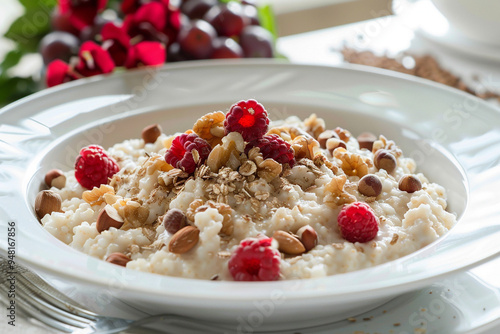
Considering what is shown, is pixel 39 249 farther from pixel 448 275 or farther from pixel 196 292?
pixel 448 275

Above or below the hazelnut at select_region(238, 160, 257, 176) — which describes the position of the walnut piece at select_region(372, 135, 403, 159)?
below

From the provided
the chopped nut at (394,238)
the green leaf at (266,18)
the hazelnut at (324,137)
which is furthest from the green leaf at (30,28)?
the chopped nut at (394,238)

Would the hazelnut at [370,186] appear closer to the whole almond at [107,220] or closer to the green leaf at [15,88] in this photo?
the whole almond at [107,220]

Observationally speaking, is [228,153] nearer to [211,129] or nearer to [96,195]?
[211,129]

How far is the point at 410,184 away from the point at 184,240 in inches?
30.1

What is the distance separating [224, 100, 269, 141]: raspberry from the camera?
5.97ft

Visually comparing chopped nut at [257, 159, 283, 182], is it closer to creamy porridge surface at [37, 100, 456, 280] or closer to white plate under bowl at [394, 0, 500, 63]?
creamy porridge surface at [37, 100, 456, 280]

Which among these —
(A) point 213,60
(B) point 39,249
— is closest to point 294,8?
(A) point 213,60

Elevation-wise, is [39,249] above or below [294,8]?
above

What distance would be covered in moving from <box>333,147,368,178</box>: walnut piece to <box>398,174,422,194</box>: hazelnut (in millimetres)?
126

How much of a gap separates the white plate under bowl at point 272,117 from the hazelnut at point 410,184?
0.16 m

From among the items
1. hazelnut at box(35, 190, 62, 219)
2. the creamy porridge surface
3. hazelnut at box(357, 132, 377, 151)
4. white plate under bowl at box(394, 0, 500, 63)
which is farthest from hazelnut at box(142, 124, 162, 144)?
white plate under bowl at box(394, 0, 500, 63)

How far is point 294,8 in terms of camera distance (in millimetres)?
4191

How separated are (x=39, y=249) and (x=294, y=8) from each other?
3.13 m
